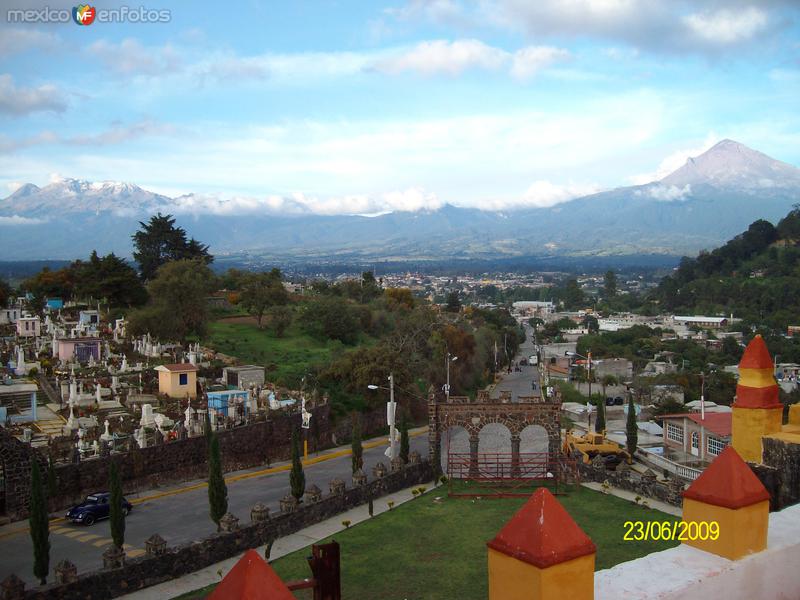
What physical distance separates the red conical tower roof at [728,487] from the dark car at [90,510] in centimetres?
1451

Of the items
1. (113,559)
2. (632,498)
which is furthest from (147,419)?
(632,498)

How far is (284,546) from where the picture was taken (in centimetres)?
1619

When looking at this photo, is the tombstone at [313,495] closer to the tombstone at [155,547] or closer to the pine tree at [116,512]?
the tombstone at [155,547]

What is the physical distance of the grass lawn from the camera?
13.7m

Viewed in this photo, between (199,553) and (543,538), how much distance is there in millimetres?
10673

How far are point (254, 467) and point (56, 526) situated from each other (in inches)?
316

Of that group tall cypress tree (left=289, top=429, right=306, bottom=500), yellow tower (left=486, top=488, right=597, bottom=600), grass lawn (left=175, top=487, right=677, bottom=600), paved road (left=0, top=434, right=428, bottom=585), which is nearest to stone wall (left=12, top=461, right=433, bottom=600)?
tall cypress tree (left=289, top=429, right=306, bottom=500)

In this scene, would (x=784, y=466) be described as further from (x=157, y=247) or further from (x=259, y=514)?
(x=157, y=247)

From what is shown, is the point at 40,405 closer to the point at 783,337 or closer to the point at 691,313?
the point at 783,337

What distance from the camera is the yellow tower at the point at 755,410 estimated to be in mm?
13984

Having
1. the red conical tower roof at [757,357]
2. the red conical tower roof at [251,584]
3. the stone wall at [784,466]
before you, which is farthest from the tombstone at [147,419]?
the red conical tower roof at [251,584]

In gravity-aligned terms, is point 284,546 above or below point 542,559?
below

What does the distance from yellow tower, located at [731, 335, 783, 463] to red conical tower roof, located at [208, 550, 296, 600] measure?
37.1 ft

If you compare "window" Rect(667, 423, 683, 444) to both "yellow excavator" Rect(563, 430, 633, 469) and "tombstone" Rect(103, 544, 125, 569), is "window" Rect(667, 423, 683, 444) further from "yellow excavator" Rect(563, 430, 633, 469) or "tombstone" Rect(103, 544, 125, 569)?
"tombstone" Rect(103, 544, 125, 569)
